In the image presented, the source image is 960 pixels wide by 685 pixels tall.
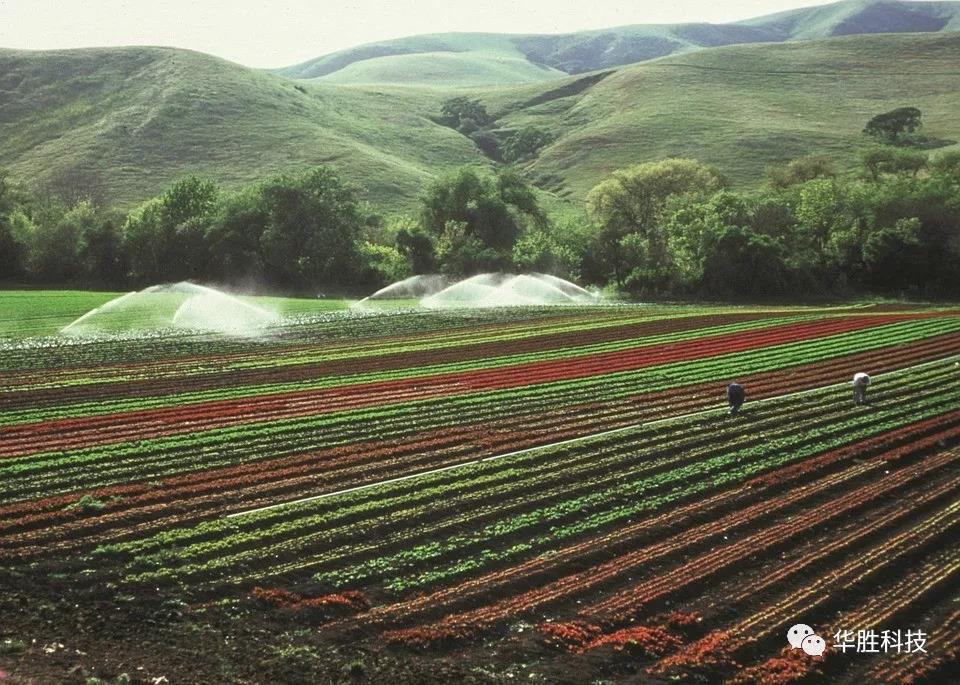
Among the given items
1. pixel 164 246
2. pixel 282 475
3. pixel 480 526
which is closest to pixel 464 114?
pixel 164 246

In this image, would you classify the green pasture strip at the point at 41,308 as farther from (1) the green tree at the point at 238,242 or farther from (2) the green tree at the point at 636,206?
(2) the green tree at the point at 636,206

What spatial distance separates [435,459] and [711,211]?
58694mm

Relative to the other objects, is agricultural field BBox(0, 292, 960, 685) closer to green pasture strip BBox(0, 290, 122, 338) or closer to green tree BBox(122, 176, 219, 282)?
green pasture strip BBox(0, 290, 122, 338)

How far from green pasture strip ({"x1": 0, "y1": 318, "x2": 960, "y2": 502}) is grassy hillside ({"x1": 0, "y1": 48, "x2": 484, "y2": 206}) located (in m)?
91.1

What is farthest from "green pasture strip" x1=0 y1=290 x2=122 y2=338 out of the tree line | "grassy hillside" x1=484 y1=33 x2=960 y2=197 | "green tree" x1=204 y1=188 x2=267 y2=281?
"grassy hillside" x1=484 y1=33 x2=960 y2=197

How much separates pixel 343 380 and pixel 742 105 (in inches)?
5778

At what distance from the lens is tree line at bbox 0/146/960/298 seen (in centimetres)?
7069

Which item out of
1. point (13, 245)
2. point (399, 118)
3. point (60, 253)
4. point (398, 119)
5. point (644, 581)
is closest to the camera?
point (644, 581)

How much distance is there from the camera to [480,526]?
17.5 m

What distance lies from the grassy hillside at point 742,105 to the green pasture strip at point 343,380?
84.5 metres

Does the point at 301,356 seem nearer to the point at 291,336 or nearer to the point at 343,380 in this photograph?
the point at 343,380

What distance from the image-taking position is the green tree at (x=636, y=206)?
83.3 meters

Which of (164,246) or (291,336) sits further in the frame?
(164,246)

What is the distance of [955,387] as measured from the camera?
29859 millimetres
